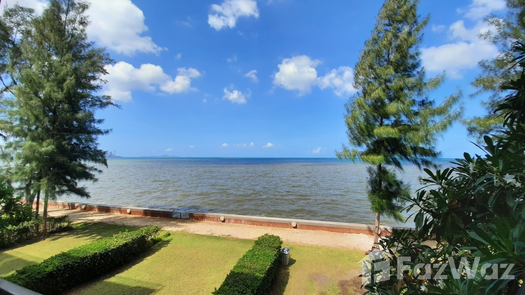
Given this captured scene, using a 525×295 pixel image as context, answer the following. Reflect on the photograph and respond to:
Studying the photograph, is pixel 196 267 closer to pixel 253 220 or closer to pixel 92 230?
pixel 253 220

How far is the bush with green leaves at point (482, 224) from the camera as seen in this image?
43.2 inches

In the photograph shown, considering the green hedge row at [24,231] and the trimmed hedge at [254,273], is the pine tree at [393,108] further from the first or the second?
the green hedge row at [24,231]

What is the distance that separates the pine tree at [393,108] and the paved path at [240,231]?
7.06 ft

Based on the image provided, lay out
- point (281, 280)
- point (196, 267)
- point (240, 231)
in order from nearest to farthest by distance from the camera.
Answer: point (281, 280) → point (196, 267) → point (240, 231)

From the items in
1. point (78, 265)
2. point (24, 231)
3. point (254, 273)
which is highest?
point (254, 273)

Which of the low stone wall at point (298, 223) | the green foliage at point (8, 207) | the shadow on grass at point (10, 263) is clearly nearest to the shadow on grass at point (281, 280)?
the low stone wall at point (298, 223)

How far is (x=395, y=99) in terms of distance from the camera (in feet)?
21.9

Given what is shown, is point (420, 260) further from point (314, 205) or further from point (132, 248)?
point (314, 205)

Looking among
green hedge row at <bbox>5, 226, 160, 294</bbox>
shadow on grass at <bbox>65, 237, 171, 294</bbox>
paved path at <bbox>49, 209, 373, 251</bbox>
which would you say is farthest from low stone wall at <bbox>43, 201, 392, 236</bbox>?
shadow on grass at <bbox>65, 237, 171, 294</bbox>

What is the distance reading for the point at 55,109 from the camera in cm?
942

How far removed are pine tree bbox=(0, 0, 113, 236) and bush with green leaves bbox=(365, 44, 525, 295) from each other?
11.5 metres

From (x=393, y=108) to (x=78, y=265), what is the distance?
368 inches

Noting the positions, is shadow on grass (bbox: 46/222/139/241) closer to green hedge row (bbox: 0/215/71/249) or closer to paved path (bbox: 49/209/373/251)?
green hedge row (bbox: 0/215/71/249)

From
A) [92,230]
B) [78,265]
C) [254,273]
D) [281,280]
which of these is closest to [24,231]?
[92,230]
